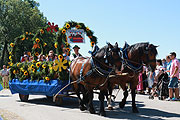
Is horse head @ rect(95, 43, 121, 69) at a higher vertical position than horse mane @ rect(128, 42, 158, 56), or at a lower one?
lower

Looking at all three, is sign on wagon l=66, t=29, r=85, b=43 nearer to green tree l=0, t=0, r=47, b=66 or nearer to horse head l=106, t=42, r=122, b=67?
horse head l=106, t=42, r=122, b=67

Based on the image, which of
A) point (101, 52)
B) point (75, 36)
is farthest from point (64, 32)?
point (101, 52)

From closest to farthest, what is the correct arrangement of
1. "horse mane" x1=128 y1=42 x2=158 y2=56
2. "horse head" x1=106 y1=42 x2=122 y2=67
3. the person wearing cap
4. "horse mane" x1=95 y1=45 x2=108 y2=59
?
"horse head" x1=106 y1=42 x2=122 y2=67 < "horse mane" x1=95 y1=45 x2=108 y2=59 < "horse mane" x1=128 y1=42 x2=158 y2=56 < the person wearing cap

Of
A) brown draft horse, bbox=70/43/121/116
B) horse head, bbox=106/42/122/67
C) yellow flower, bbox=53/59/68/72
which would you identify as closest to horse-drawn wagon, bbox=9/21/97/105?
yellow flower, bbox=53/59/68/72

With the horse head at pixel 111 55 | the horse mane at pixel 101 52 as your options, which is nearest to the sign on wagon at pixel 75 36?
the horse mane at pixel 101 52

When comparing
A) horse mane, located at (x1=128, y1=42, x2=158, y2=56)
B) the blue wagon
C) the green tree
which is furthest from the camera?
the green tree

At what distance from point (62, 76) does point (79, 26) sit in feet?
6.96

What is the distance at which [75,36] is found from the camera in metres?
9.21

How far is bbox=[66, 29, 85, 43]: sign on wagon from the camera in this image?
909 centimetres

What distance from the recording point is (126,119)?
20.4 feet

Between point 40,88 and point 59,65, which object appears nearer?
point 59,65

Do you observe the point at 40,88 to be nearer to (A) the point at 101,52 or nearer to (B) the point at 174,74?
(A) the point at 101,52

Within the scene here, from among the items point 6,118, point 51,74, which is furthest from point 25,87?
point 6,118

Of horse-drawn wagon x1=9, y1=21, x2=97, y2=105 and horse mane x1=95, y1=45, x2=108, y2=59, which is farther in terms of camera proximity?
horse-drawn wagon x1=9, y1=21, x2=97, y2=105
